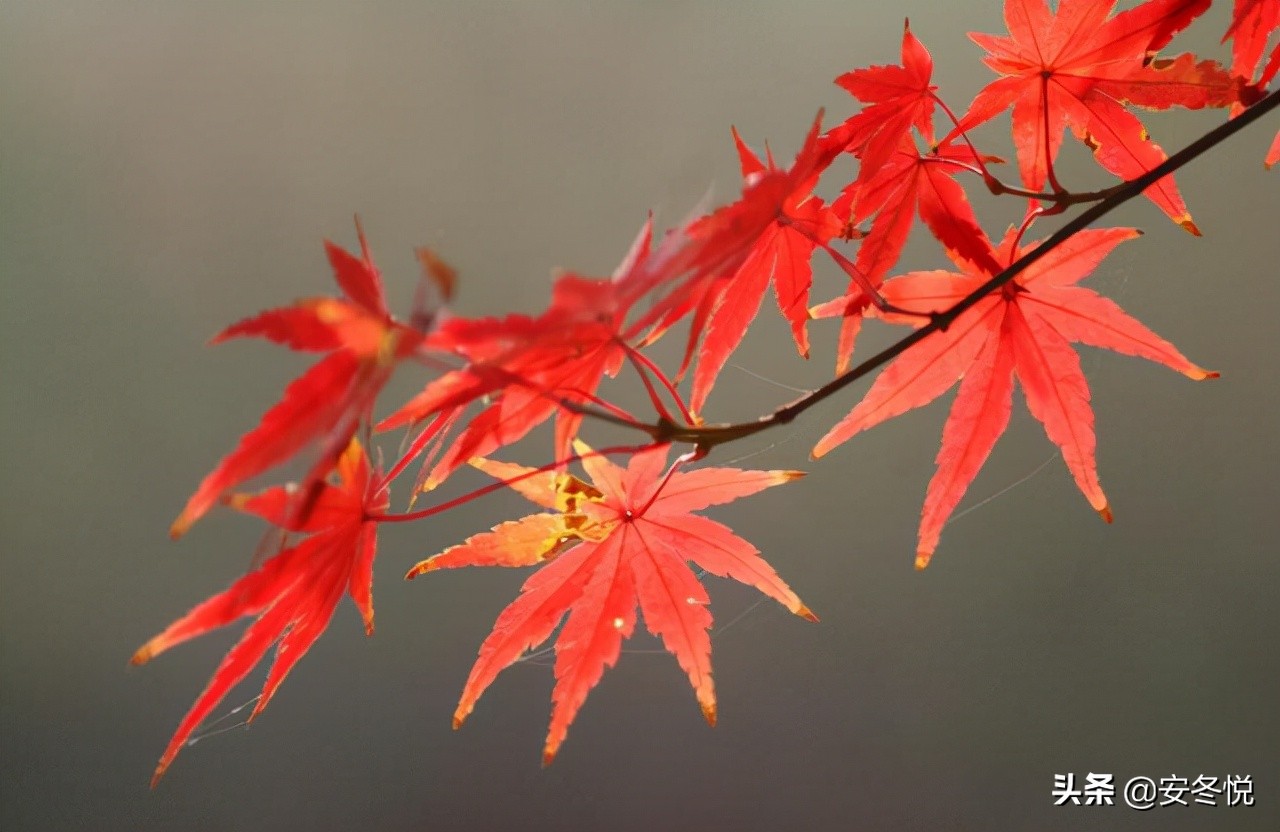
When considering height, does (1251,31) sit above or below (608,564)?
above

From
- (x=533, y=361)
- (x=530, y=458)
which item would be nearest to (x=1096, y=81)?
(x=533, y=361)

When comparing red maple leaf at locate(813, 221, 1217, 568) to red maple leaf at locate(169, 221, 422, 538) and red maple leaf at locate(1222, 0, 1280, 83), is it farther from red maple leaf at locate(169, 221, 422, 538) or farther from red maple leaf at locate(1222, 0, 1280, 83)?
red maple leaf at locate(169, 221, 422, 538)

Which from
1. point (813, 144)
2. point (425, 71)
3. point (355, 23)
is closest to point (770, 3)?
point (425, 71)

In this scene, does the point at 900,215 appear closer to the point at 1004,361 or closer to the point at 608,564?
the point at 1004,361

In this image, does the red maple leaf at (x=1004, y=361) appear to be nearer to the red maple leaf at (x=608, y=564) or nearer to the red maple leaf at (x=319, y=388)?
the red maple leaf at (x=608, y=564)

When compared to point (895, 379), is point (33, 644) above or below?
below

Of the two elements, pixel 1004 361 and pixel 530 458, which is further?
pixel 530 458

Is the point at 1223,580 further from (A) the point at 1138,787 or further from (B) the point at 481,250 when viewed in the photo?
(B) the point at 481,250
